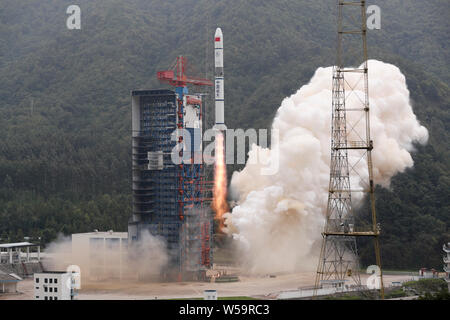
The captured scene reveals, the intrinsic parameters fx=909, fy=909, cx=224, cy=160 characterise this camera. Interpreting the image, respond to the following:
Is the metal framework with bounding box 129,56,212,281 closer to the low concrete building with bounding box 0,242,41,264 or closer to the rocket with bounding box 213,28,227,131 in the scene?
the rocket with bounding box 213,28,227,131

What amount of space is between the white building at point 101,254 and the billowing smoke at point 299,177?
425 inches

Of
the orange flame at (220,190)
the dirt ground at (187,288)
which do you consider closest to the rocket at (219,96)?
the orange flame at (220,190)

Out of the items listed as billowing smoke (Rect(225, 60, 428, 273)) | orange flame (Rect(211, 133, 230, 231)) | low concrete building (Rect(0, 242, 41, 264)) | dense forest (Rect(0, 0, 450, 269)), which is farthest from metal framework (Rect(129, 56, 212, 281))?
dense forest (Rect(0, 0, 450, 269))

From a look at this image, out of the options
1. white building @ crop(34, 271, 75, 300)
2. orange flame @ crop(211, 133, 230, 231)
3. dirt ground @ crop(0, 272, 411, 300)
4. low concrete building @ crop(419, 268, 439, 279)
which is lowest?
dirt ground @ crop(0, 272, 411, 300)

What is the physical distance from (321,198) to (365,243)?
36.0 feet

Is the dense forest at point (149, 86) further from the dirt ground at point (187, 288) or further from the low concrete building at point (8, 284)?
the low concrete building at point (8, 284)

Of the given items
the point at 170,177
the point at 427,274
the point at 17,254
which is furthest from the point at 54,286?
the point at 427,274

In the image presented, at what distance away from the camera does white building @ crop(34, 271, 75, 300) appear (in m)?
65.9

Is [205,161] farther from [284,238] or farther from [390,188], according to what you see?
[390,188]

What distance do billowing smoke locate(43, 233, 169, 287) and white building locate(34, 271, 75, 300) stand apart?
13.4m

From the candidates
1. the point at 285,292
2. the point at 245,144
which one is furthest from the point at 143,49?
the point at 285,292

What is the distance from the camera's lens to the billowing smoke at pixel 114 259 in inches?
3214

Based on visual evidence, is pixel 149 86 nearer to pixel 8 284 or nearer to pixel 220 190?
pixel 220 190

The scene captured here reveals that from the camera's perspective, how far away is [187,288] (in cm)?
7650
